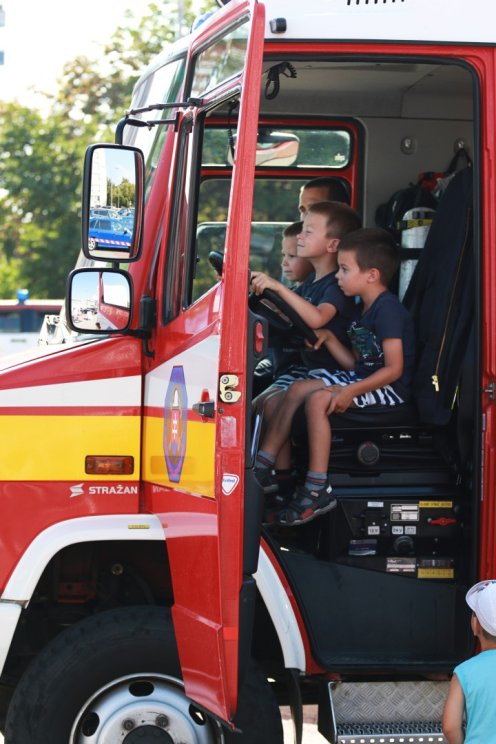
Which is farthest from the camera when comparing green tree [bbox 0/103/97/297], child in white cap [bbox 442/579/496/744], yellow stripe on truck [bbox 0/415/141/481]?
green tree [bbox 0/103/97/297]

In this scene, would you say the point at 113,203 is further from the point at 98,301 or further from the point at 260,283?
the point at 260,283

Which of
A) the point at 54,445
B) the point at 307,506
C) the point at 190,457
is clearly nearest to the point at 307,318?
the point at 307,506

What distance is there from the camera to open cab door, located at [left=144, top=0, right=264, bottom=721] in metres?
3.51

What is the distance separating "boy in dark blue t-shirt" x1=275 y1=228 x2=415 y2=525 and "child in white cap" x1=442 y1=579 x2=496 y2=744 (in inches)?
41.0

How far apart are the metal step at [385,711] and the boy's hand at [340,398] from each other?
0.98m

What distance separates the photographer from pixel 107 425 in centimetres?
412

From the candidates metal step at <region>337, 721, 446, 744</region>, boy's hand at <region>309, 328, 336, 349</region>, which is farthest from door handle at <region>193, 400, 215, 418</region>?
metal step at <region>337, 721, 446, 744</region>

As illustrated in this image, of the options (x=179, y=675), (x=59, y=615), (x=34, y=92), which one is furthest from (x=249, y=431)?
(x=34, y=92)

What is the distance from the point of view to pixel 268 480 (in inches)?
175

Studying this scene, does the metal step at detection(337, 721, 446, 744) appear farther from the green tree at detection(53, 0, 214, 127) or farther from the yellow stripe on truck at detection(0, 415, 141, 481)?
the green tree at detection(53, 0, 214, 127)

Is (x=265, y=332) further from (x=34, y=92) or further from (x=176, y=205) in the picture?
(x=34, y=92)

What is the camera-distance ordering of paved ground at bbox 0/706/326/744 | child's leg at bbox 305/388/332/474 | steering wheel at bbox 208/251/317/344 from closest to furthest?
1. steering wheel at bbox 208/251/317/344
2. child's leg at bbox 305/388/332/474
3. paved ground at bbox 0/706/326/744

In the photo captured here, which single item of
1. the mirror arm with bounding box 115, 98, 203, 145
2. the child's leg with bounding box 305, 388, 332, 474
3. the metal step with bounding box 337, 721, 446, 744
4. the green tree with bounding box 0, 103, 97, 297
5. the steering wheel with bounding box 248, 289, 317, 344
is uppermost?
the green tree with bounding box 0, 103, 97, 297

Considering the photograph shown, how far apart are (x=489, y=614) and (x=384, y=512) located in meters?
1.21
